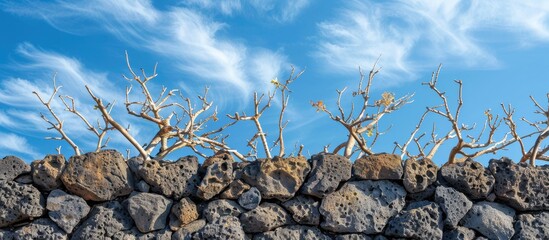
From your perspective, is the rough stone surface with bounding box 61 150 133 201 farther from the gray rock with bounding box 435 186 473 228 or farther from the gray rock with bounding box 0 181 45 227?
the gray rock with bounding box 435 186 473 228

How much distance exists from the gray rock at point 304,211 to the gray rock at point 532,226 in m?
1.56

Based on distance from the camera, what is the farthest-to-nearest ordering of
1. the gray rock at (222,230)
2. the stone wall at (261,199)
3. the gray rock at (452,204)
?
1. the gray rock at (452,204)
2. the stone wall at (261,199)
3. the gray rock at (222,230)

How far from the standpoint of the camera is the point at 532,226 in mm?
4922

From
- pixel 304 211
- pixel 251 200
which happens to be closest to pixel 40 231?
pixel 251 200

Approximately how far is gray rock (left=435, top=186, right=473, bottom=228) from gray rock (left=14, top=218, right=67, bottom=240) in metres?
2.87

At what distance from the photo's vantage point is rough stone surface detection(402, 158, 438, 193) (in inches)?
193

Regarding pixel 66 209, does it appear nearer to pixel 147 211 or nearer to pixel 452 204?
pixel 147 211

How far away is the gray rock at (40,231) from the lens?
15.5ft

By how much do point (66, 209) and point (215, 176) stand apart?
115 centimetres

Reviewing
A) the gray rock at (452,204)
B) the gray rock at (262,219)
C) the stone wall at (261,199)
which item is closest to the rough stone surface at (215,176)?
the stone wall at (261,199)

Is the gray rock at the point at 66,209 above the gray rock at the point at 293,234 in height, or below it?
above

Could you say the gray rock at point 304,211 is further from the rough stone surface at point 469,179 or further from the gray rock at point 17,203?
Result: the gray rock at point 17,203

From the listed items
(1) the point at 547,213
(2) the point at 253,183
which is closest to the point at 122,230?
(2) the point at 253,183

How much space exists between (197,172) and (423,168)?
5.77ft
